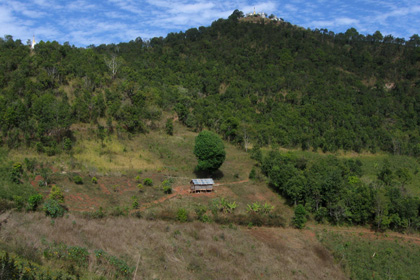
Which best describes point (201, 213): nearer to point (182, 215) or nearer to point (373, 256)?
point (182, 215)

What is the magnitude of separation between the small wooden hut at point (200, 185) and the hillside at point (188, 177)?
626 millimetres

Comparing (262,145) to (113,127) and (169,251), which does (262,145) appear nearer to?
(113,127)

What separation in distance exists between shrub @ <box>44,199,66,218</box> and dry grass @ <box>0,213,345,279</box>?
55cm

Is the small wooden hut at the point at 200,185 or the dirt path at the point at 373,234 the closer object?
the dirt path at the point at 373,234

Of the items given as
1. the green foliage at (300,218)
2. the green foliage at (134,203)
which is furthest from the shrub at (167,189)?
the green foliage at (300,218)

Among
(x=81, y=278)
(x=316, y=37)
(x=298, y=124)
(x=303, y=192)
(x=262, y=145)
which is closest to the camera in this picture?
(x=81, y=278)

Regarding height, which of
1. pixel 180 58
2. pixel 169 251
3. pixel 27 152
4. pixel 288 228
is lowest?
pixel 288 228

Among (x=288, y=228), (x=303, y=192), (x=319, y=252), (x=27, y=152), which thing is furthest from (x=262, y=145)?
(x=27, y=152)

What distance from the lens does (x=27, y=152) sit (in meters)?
26.2

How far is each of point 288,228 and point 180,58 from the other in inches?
2305

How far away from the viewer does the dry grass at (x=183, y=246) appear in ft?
49.9

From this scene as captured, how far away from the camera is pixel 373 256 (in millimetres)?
19734

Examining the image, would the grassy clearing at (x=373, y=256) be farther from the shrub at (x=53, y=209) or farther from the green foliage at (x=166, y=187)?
the shrub at (x=53, y=209)

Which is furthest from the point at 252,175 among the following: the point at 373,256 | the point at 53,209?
the point at 53,209
